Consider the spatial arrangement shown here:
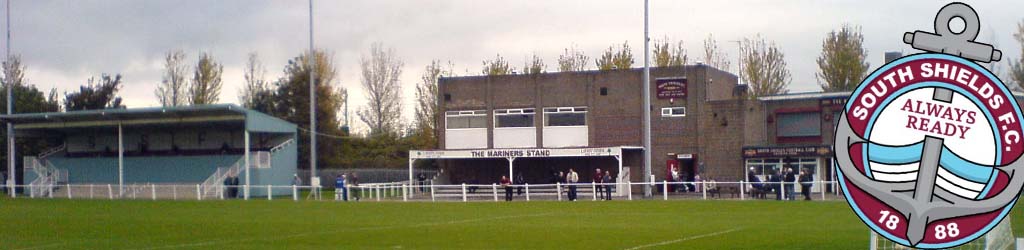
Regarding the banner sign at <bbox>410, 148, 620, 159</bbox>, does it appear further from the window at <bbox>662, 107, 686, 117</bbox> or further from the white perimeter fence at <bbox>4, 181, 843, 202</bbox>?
the window at <bbox>662, 107, 686, 117</bbox>

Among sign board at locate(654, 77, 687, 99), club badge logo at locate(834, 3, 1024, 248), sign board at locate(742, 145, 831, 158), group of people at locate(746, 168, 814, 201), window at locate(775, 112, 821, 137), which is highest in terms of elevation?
sign board at locate(654, 77, 687, 99)

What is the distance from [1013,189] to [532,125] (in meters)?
50.2

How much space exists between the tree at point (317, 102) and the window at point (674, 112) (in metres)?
28.8

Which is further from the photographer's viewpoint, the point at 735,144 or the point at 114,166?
the point at 114,166

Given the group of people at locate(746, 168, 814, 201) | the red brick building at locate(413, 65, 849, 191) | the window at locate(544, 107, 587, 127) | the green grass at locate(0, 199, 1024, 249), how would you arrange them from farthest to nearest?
1. the window at locate(544, 107, 587, 127)
2. the red brick building at locate(413, 65, 849, 191)
3. the group of people at locate(746, 168, 814, 201)
4. the green grass at locate(0, 199, 1024, 249)

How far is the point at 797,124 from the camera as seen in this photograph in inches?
1991

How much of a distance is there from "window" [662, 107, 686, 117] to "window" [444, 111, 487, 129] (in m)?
9.15

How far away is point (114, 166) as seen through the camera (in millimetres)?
62000

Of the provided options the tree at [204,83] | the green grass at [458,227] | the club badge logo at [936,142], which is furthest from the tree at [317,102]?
the club badge logo at [936,142]

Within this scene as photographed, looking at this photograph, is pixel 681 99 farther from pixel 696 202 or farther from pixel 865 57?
pixel 865 57

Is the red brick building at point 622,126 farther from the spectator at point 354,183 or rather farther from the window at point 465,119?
the spectator at point 354,183

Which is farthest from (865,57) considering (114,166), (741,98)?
(114,166)

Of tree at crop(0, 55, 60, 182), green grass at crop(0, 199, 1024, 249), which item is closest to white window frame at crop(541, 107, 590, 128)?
green grass at crop(0, 199, 1024, 249)

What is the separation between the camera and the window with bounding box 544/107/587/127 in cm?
5481
